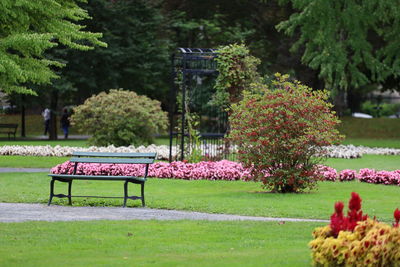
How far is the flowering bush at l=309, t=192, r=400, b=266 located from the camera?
7836 millimetres

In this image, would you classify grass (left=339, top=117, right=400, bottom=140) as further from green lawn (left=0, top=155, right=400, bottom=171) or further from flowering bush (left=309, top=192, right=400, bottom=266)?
flowering bush (left=309, top=192, right=400, bottom=266)

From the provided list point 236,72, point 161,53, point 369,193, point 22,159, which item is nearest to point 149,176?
point 236,72

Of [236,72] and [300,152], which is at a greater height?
[236,72]

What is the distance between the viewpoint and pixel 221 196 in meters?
16.9

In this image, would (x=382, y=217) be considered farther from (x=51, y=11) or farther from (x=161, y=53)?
(x=161, y=53)

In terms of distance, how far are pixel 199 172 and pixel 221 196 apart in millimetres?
4187

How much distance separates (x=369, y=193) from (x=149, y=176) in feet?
19.4

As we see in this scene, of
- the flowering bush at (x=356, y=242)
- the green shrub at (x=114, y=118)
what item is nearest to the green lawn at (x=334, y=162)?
the green shrub at (x=114, y=118)

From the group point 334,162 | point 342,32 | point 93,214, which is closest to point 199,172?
point 93,214

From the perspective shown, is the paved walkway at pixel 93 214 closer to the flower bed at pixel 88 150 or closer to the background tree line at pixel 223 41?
the flower bed at pixel 88 150

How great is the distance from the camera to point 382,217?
13219 mm

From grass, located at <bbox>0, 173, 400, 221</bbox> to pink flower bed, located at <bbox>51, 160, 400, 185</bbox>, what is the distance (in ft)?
1.53

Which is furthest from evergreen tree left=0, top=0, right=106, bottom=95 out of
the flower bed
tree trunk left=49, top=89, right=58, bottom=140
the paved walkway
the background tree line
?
tree trunk left=49, top=89, right=58, bottom=140

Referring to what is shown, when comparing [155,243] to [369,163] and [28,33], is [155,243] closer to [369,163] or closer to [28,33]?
[28,33]
